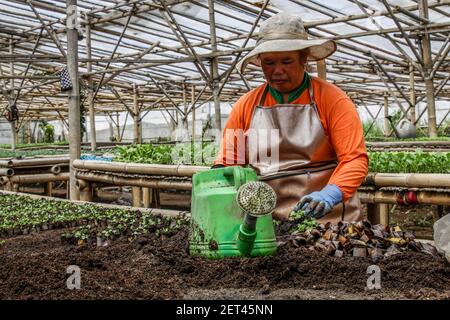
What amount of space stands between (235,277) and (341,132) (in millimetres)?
892

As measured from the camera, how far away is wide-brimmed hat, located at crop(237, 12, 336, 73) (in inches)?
85.6

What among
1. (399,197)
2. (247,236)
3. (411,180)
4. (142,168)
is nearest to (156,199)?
(142,168)

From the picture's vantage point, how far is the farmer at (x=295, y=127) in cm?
222

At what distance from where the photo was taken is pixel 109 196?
8.60m

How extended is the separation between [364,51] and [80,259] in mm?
10174

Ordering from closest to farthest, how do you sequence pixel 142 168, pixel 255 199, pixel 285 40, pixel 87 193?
pixel 255 199
pixel 285 40
pixel 142 168
pixel 87 193

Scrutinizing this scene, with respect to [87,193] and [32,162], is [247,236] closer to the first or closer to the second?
[87,193]

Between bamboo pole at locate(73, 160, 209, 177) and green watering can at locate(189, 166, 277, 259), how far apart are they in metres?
2.30

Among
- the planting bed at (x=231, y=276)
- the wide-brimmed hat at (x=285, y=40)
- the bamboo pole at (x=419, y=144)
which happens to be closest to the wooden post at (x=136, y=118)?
the bamboo pole at (x=419, y=144)

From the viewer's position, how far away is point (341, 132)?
2266mm

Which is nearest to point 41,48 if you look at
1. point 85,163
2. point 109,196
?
point 109,196

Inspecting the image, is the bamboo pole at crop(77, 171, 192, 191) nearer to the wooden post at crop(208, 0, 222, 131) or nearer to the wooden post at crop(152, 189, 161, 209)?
the wooden post at crop(152, 189, 161, 209)
